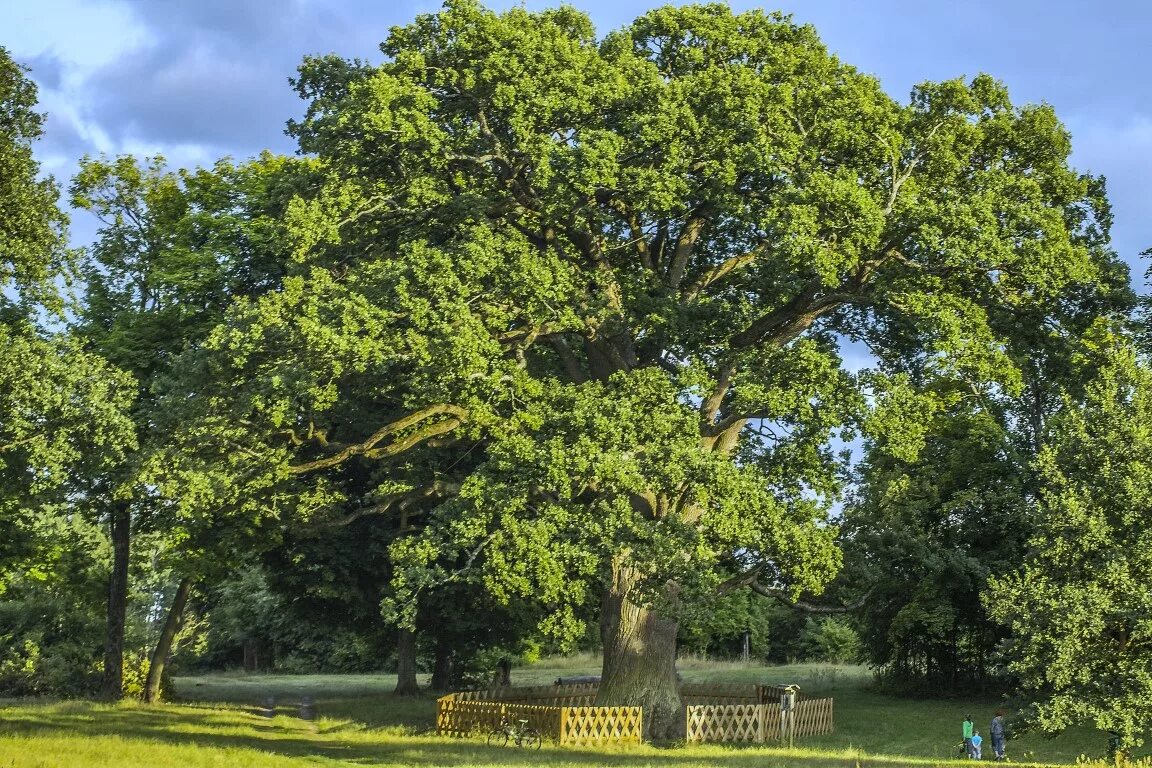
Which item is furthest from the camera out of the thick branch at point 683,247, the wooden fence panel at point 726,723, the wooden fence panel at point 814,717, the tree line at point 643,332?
the wooden fence panel at point 814,717

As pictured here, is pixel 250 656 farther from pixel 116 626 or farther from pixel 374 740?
pixel 374 740

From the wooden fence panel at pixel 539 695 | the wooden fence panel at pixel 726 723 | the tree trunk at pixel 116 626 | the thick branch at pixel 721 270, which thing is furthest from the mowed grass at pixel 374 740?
the thick branch at pixel 721 270

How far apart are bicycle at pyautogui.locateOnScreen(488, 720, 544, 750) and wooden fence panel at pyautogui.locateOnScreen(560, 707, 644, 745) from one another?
0.81 metres

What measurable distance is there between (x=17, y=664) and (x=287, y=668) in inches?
1598

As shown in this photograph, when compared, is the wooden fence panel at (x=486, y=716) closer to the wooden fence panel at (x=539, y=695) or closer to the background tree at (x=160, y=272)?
the wooden fence panel at (x=539, y=695)

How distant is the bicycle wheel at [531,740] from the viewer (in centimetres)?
3041

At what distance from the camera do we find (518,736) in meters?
31.0

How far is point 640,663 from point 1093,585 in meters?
13.2

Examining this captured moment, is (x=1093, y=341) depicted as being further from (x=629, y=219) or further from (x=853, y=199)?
(x=629, y=219)

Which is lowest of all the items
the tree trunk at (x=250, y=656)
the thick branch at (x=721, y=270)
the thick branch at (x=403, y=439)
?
the tree trunk at (x=250, y=656)

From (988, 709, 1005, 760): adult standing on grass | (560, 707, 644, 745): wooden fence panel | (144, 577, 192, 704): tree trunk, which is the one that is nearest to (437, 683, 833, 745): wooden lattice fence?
(560, 707, 644, 745): wooden fence panel

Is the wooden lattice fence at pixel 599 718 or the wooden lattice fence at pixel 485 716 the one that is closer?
the wooden lattice fence at pixel 599 718

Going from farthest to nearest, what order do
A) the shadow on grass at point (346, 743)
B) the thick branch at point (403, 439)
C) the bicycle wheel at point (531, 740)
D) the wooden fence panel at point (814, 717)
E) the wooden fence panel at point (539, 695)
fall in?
1. the wooden fence panel at point (539, 695)
2. the wooden fence panel at point (814, 717)
3. the thick branch at point (403, 439)
4. the bicycle wheel at point (531, 740)
5. the shadow on grass at point (346, 743)

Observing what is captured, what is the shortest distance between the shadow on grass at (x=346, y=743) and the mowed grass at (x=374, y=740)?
36 mm
